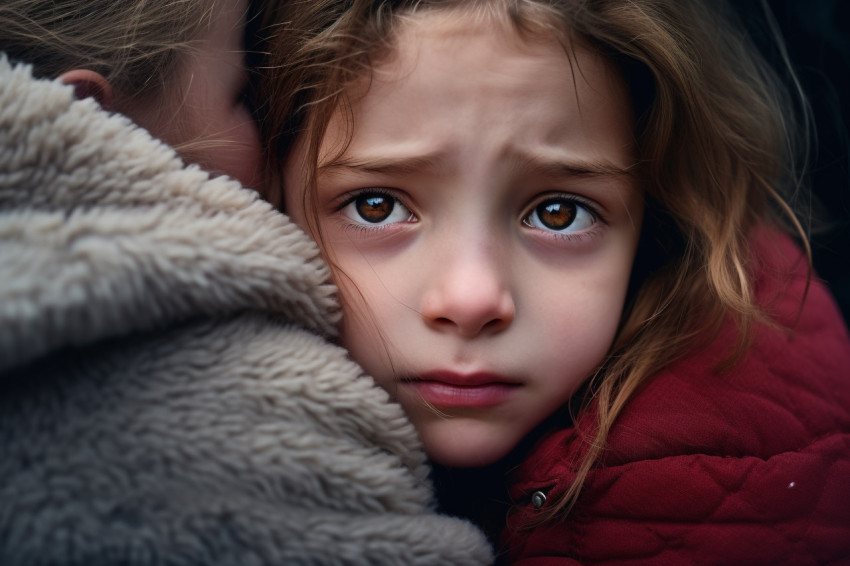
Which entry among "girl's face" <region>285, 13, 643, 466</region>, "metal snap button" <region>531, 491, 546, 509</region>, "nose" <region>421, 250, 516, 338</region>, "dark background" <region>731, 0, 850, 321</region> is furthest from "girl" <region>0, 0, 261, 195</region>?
"dark background" <region>731, 0, 850, 321</region>

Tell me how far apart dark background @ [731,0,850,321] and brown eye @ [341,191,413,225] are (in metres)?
0.80

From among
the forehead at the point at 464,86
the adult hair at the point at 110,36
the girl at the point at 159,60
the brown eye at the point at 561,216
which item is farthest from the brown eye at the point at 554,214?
the adult hair at the point at 110,36

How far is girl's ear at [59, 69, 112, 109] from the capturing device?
863 mm

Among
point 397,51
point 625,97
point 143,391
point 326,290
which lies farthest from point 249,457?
point 625,97

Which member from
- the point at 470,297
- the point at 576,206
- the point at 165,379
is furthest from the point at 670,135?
the point at 165,379

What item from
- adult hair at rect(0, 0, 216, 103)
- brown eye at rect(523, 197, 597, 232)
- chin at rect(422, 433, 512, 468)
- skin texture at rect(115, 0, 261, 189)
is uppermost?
adult hair at rect(0, 0, 216, 103)

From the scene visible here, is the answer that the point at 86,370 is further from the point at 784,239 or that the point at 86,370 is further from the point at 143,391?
the point at 784,239

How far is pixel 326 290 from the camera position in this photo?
0.87 m

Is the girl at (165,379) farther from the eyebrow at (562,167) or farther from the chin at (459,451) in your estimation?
the eyebrow at (562,167)

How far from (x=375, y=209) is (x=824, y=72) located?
0.93 meters

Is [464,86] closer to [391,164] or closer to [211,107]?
[391,164]

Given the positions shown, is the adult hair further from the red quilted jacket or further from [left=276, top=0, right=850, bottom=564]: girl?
the red quilted jacket

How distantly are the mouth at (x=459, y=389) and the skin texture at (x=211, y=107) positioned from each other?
0.39 metres

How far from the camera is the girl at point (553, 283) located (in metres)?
0.88
